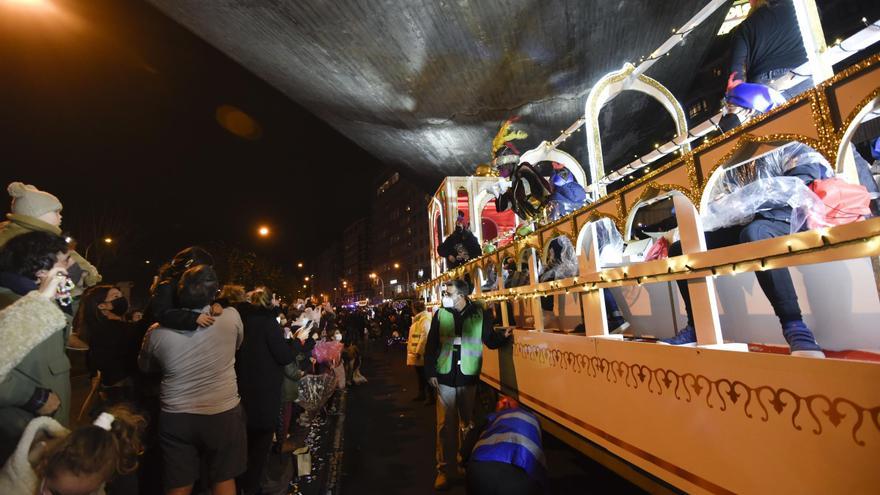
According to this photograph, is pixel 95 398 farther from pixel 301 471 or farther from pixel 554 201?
pixel 554 201

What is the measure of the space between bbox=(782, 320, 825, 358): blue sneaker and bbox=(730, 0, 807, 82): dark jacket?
176 centimetres

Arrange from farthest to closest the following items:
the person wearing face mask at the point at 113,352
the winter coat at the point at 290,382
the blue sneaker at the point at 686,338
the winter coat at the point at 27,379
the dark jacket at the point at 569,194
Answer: the dark jacket at the point at 569,194 → the winter coat at the point at 290,382 → the person wearing face mask at the point at 113,352 → the blue sneaker at the point at 686,338 → the winter coat at the point at 27,379

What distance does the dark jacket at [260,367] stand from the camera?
3496mm

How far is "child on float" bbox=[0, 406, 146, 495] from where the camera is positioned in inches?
57.8

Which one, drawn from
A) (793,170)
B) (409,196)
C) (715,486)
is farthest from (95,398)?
(409,196)

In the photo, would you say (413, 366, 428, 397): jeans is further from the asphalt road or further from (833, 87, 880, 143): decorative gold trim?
(833, 87, 880, 143): decorative gold trim

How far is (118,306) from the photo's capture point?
3.54m

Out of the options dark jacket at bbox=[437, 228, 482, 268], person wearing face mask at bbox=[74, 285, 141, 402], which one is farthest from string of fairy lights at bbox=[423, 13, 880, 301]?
person wearing face mask at bbox=[74, 285, 141, 402]

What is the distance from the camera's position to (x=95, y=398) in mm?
3504

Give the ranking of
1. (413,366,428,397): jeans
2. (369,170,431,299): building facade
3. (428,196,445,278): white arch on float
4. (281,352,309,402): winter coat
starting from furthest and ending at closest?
(369,170,431,299): building facade
(428,196,445,278): white arch on float
(413,366,428,397): jeans
(281,352,309,402): winter coat

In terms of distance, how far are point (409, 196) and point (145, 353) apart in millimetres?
78256

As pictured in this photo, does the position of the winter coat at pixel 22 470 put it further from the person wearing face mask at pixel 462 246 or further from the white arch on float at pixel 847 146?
the person wearing face mask at pixel 462 246

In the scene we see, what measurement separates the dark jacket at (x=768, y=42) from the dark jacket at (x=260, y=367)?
4.36 m

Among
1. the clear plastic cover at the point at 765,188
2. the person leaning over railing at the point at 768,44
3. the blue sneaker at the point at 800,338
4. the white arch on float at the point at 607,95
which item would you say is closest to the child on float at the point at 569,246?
the white arch on float at the point at 607,95
